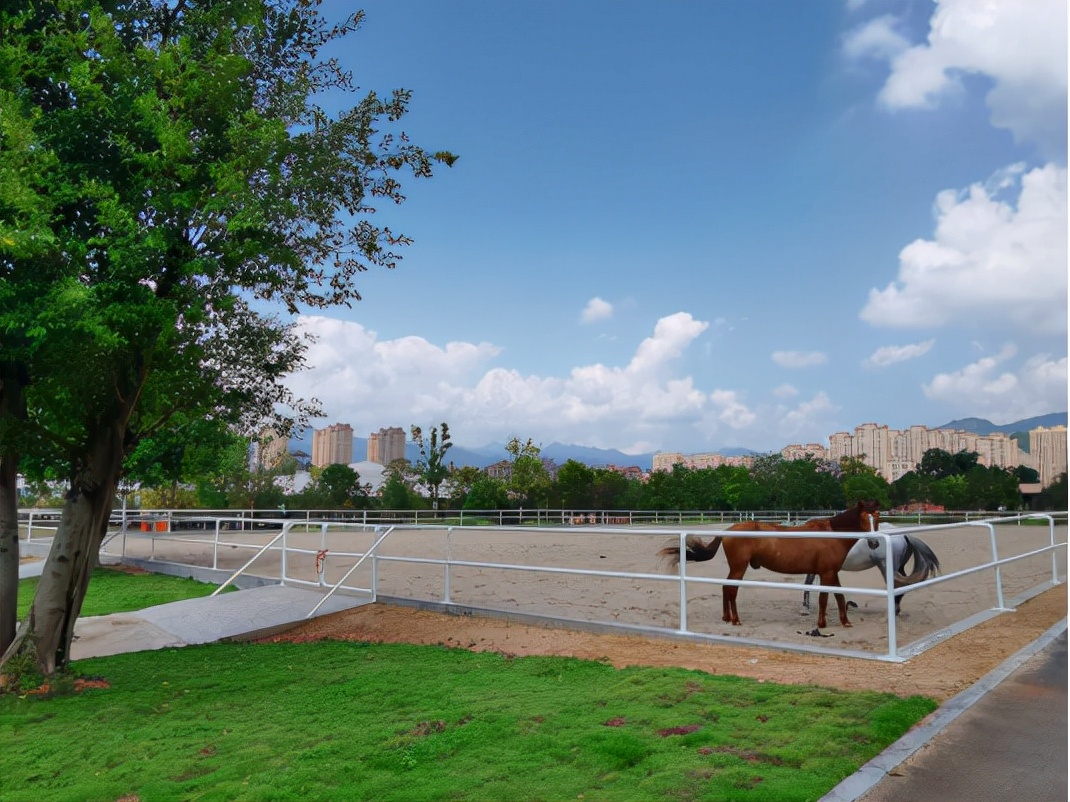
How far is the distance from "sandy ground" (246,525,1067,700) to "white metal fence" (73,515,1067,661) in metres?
0.05

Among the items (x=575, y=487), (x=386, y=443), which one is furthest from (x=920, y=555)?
(x=386, y=443)

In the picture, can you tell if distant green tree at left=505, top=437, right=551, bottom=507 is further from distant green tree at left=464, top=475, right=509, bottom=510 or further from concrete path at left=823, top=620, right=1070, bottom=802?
concrete path at left=823, top=620, right=1070, bottom=802

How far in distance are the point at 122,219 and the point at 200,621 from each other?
5.23 m

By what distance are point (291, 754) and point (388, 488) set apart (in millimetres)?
47655

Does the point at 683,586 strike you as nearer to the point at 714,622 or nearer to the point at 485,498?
the point at 714,622

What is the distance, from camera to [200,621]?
372 inches

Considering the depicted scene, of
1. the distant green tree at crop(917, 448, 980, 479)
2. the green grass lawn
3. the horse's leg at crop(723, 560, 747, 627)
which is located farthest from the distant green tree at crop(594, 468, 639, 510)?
the green grass lawn

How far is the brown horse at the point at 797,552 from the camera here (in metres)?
8.48

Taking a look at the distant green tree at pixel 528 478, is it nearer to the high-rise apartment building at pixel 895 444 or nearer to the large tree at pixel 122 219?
the large tree at pixel 122 219

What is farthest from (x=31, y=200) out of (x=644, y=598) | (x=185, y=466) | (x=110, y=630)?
(x=185, y=466)

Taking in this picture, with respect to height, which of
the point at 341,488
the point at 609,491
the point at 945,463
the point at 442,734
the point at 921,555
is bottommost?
the point at 442,734

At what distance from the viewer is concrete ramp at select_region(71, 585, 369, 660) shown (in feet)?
28.7

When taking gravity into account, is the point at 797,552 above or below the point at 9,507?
below

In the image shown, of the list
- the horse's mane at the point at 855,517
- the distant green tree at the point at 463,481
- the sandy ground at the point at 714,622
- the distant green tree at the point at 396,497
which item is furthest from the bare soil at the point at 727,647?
the distant green tree at the point at 463,481
